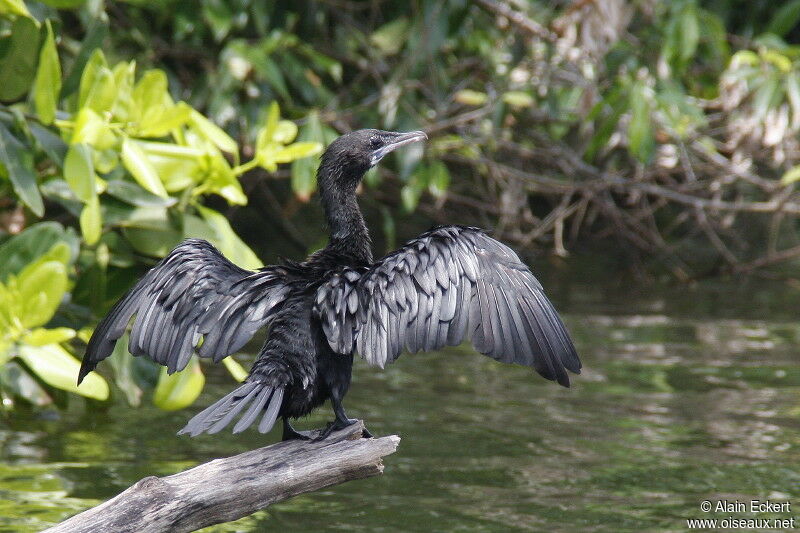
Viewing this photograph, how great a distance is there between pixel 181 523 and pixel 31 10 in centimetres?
305

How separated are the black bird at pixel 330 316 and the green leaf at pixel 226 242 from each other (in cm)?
130

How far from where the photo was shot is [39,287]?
3.99 meters

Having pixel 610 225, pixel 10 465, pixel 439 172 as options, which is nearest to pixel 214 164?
pixel 10 465

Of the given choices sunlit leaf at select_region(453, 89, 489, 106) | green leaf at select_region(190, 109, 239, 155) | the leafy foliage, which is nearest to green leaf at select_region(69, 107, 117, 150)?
the leafy foliage

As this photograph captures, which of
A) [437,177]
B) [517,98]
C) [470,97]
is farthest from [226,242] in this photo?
[470,97]

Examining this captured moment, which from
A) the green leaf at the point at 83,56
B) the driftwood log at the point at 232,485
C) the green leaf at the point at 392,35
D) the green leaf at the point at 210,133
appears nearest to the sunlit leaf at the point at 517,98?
the green leaf at the point at 392,35

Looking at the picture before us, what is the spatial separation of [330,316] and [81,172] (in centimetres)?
149

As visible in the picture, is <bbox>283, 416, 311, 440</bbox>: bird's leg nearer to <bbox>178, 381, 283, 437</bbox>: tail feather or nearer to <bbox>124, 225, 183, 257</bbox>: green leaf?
<bbox>178, 381, 283, 437</bbox>: tail feather

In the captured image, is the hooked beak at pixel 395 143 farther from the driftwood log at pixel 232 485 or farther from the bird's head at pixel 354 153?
the driftwood log at pixel 232 485

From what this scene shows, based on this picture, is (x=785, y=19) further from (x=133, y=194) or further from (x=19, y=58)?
(x=19, y=58)

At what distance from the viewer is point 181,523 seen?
9.20ft

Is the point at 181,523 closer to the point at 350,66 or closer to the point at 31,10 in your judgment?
the point at 31,10

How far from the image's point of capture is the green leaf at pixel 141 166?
13.9ft

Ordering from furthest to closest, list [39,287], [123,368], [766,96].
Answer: [766,96] → [123,368] → [39,287]
